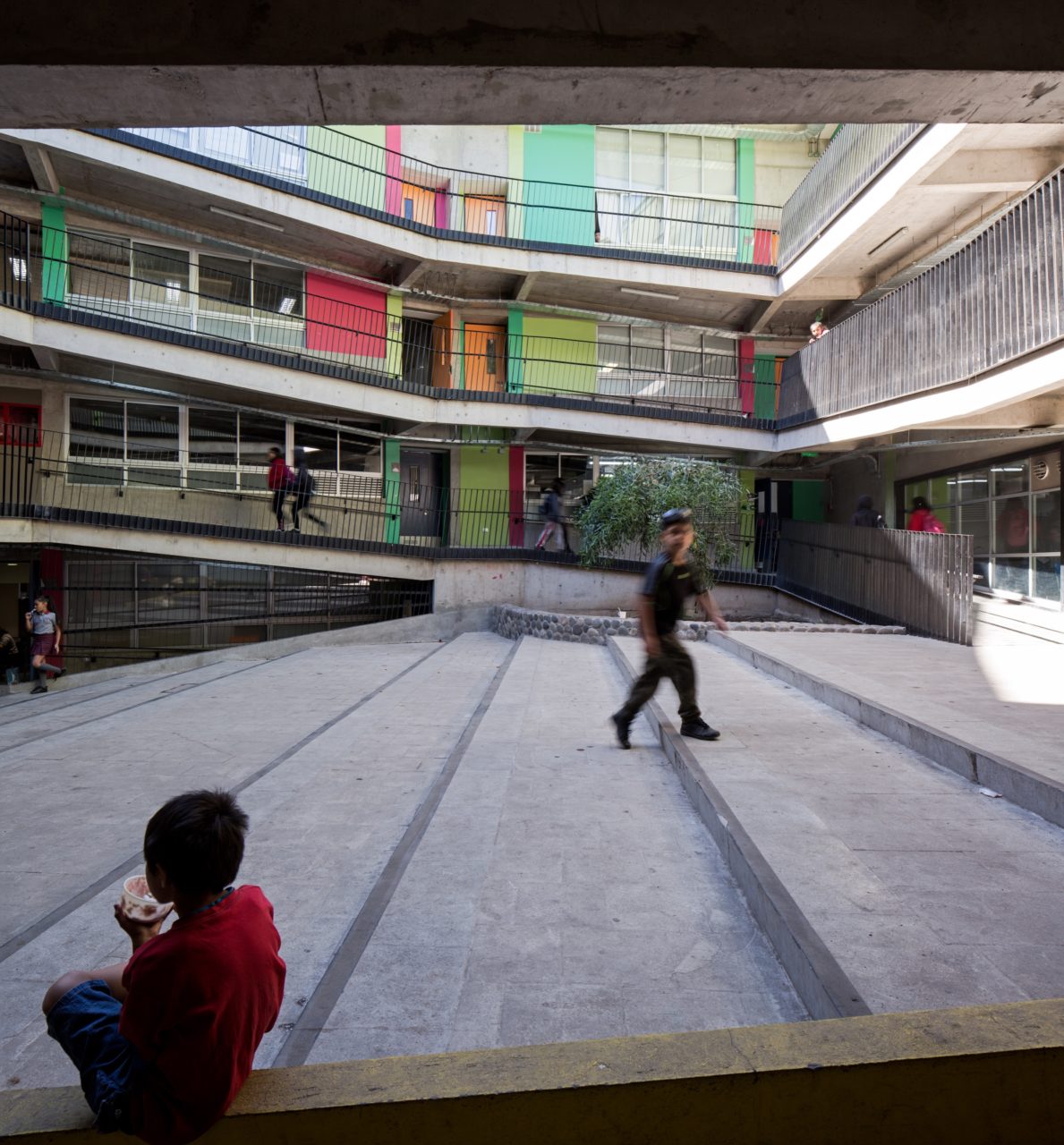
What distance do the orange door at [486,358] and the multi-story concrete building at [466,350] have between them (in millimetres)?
64

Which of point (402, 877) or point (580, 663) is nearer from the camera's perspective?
point (402, 877)

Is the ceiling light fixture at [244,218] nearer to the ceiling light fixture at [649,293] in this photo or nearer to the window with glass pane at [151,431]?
the window with glass pane at [151,431]

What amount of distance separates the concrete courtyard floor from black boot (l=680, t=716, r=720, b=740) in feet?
0.38

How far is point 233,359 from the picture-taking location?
15445 millimetres

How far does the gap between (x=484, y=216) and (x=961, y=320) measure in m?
12.5

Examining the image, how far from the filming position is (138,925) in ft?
6.57

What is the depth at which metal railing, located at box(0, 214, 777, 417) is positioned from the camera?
49.9 ft

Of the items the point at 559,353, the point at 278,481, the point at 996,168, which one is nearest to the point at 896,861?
the point at 996,168

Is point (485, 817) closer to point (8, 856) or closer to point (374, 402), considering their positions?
point (8, 856)

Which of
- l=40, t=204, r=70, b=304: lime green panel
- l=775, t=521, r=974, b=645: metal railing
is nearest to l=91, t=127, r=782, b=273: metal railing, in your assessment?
l=40, t=204, r=70, b=304: lime green panel

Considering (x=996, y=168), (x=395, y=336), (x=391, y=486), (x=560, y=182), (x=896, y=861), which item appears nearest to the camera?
(x=896, y=861)

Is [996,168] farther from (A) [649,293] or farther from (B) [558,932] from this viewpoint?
(B) [558,932]

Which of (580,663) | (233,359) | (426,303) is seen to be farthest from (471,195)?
(580,663)

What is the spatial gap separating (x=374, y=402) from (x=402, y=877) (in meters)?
14.4
